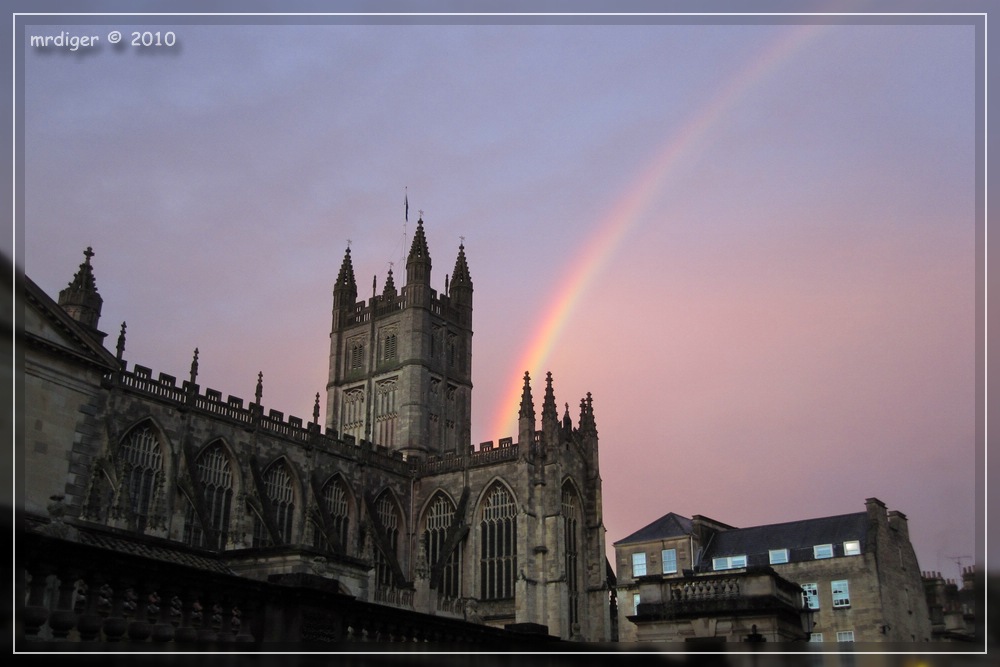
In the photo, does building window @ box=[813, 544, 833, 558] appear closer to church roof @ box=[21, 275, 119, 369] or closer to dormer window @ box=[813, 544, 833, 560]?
dormer window @ box=[813, 544, 833, 560]

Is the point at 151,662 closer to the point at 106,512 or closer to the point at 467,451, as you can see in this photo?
the point at 106,512

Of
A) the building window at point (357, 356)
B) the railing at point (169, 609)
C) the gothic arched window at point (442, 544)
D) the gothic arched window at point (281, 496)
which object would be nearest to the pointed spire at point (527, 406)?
the gothic arched window at point (442, 544)

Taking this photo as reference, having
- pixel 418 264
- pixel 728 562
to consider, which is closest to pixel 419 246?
pixel 418 264

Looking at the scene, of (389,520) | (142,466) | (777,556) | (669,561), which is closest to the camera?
(142,466)

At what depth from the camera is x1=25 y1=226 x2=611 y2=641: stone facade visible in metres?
42.3

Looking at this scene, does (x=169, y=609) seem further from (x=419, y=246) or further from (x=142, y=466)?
(x=419, y=246)

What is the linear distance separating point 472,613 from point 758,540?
15.1 meters

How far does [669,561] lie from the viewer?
170ft

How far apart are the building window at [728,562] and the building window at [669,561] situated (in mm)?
2025

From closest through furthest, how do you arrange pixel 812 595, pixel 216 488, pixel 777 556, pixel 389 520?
1. pixel 812 595
2. pixel 216 488
3. pixel 777 556
4. pixel 389 520

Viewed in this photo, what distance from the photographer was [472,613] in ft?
159

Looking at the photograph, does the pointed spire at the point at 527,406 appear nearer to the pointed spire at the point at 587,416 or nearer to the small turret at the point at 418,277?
the pointed spire at the point at 587,416

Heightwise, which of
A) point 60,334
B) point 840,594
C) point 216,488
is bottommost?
point 840,594

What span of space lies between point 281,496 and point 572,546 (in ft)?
56.6
